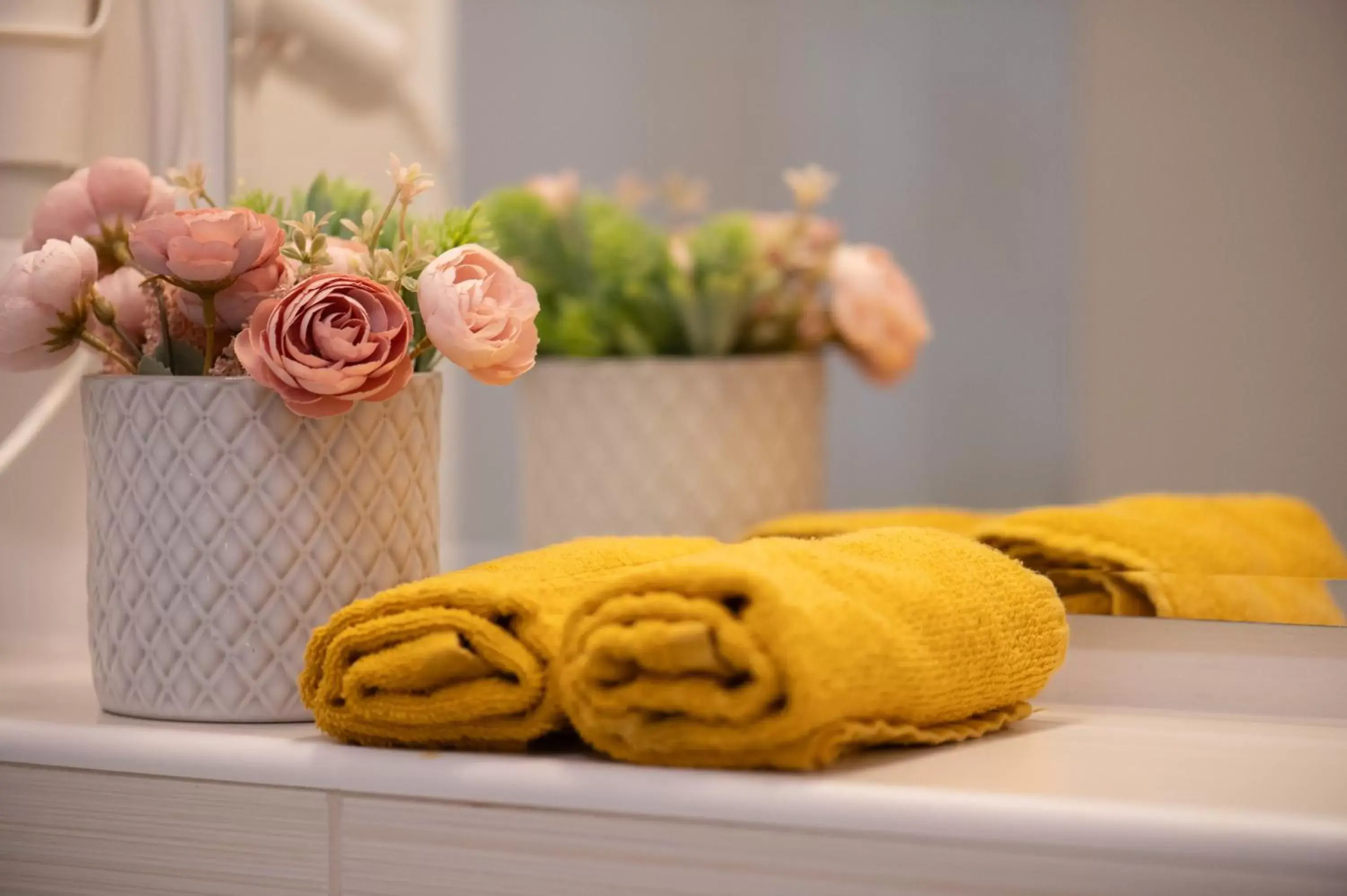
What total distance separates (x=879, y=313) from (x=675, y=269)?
0.56 ft

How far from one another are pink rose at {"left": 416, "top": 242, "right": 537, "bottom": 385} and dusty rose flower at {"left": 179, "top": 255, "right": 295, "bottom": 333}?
8cm

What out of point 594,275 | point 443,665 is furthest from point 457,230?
point 594,275

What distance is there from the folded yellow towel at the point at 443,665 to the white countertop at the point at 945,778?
0.01 metres

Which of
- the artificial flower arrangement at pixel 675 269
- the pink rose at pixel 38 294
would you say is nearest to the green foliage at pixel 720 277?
the artificial flower arrangement at pixel 675 269

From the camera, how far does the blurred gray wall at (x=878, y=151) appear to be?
0.96 metres

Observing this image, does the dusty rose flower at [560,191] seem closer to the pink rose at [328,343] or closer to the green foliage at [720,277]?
the green foliage at [720,277]

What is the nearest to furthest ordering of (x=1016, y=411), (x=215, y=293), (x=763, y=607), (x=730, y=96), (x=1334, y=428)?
(x=763, y=607)
(x=215, y=293)
(x=1334, y=428)
(x=1016, y=411)
(x=730, y=96)

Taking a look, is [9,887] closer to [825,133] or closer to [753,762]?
[753,762]

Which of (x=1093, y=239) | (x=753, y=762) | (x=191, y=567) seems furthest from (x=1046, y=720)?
(x=191, y=567)

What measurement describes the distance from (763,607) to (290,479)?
28 cm

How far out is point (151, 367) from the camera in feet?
2.45

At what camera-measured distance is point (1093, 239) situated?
3.09 ft

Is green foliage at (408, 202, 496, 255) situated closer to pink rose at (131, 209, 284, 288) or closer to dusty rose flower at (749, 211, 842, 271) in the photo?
pink rose at (131, 209, 284, 288)

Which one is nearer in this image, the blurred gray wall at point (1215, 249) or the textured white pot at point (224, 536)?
the textured white pot at point (224, 536)
